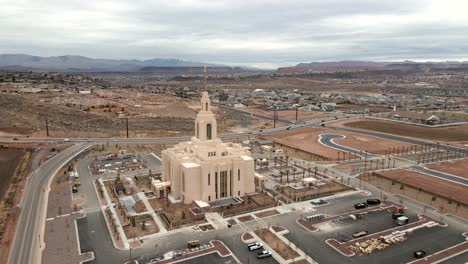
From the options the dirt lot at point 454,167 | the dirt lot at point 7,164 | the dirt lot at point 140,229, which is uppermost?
the dirt lot at point 454,167

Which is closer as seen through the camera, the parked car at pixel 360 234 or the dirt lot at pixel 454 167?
the parked car at pixel 360 234

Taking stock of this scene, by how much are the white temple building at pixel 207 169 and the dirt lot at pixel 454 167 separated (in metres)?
44.4

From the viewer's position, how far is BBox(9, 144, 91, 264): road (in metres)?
45.0

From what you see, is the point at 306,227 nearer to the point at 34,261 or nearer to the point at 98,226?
the point at 98,226

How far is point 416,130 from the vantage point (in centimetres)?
12975

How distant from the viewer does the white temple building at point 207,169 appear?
199 ft

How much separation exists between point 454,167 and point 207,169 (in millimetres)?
57371

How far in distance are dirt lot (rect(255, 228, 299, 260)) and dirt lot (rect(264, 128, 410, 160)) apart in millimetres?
47081

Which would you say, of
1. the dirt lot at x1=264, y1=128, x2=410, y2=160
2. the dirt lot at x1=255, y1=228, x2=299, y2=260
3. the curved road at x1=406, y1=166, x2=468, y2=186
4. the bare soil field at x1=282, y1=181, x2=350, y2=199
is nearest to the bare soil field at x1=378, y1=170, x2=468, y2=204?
the curved road at x1=406, y1=166, x2=468, y2=186

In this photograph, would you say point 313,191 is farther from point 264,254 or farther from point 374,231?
point 264,254

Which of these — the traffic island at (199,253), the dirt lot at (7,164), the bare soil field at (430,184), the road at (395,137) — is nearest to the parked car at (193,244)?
the traffic island at (199,253)

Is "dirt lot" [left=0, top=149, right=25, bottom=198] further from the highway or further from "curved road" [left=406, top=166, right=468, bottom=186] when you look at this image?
"curved road" [left=406, top=166, right=468, bottom=186]

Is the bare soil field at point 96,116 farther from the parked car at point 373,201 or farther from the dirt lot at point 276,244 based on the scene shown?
the dirt lot at point 276,244

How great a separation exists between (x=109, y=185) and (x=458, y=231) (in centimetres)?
5927
